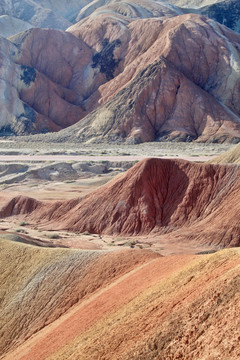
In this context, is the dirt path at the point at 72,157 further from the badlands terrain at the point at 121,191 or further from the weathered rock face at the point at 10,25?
the weathered rock face at the point at 10,25

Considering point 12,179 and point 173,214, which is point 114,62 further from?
point 173,214

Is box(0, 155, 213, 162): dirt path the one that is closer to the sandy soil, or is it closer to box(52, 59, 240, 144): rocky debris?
the sandy soil

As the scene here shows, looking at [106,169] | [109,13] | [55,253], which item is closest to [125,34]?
[109,13]

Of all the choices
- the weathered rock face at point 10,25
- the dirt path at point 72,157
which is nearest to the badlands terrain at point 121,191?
the dirt path at point 72,157

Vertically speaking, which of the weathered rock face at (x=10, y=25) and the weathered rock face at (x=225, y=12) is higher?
the weathered rock face at (x=225, y=12)

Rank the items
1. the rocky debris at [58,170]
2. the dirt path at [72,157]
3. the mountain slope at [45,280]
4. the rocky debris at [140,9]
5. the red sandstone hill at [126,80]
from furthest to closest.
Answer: the rocky debris at [140,9], the red sandstone hill at [126,80], the dirt path at [72,157], the rocky debris at [58,170], the mountain slope at [45,280]

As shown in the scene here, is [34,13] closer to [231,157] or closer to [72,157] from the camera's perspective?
[72,157]
